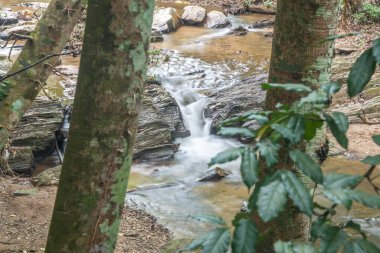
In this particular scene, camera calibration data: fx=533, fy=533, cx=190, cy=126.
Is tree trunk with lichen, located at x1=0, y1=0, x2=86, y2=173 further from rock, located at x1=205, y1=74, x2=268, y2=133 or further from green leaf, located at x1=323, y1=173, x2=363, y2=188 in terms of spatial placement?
rock, located at x1=205, y1=74, x2=268, y2=133

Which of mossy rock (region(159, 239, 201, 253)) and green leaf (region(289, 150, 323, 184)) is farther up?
green leaf (region(289, 150, 323, 184))

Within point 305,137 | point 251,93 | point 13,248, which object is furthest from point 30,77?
point 251,93

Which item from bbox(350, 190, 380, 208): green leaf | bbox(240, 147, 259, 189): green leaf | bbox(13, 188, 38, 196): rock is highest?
bbox(240, 147, 259, 189): green leaf

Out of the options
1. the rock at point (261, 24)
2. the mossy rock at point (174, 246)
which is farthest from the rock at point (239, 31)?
the mossy rock at point (174, 246)

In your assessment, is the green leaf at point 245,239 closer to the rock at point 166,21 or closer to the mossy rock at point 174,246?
the mossy rock at point 174,246

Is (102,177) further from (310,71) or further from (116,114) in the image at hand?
(310,71)

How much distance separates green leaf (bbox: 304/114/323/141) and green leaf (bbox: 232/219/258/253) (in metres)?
0.27

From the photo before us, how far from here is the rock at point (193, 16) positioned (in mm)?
18062

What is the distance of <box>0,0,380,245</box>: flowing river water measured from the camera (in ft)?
22.7

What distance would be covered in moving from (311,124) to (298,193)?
0.21 metres

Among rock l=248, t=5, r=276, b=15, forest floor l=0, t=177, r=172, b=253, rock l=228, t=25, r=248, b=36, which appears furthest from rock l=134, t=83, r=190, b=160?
rock l=248, t=5, r=276, b=15

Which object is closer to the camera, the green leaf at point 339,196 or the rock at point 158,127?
the green leaf at point 339,196

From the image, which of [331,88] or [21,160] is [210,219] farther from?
[21,160]

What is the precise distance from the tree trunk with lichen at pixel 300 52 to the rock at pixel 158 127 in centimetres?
539
